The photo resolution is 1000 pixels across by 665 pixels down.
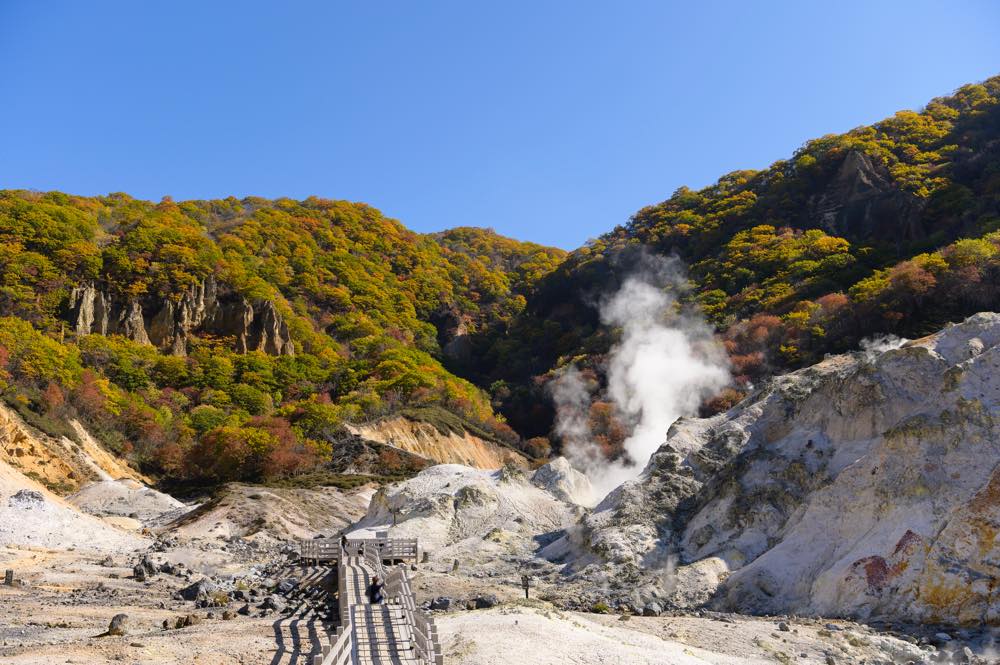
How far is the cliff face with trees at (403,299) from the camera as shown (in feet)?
182

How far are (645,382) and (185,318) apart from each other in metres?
40.5

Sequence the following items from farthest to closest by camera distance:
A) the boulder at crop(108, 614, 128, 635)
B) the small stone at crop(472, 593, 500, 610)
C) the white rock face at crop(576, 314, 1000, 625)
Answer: the small stone at crop(472, 593, 500, 610)
the white rock face at crop(576, 314, 1000, 625)
the boulder at crop(108, 614, 128, 635)

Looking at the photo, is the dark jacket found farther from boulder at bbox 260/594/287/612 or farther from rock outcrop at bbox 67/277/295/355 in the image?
rock outcrop at bbox 67/277/295/355

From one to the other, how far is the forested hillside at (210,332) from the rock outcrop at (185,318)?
0.42 ft

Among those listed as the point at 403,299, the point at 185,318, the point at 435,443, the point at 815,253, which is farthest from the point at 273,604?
the point at 403,299

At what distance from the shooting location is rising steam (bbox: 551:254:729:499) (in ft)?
191

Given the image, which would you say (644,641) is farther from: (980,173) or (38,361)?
(980,173)

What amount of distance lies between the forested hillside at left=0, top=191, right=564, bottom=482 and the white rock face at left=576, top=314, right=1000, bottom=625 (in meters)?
32.7

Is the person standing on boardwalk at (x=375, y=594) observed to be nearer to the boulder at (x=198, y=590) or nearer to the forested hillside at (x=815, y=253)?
the boulder at (x=198, y=590)

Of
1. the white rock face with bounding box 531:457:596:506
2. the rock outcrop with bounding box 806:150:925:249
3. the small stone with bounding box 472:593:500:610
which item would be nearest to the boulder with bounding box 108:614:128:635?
the small stone with bounding box 472:593:500:610

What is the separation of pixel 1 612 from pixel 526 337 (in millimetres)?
75775

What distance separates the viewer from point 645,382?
6656 cm

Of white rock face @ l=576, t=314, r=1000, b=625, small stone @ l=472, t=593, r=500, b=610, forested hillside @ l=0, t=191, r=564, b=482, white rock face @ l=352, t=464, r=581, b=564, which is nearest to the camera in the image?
white rock face @ l=576, t=314, r=1000, b=625

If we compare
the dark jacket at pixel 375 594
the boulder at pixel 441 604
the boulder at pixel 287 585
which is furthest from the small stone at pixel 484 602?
the boulder at pixel 287 585
